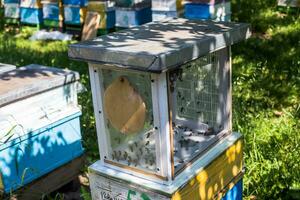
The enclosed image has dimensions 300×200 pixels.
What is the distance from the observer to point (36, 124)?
327 cm

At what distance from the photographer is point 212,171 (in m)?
2.56

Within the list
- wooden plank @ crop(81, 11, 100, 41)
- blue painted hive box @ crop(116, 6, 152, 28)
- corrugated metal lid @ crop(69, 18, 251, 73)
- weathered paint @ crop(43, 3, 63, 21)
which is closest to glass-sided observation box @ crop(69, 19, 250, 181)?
corrugated metal lid @ crop(69, 18, 251, 73)

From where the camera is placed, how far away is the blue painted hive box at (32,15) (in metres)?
9.52

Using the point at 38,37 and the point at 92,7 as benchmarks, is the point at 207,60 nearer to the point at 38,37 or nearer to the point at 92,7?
the point at 92,7

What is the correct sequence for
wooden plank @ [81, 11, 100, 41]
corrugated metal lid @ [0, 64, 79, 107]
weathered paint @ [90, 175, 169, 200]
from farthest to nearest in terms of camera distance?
wooden plank @ [81, 11, 100, 41]
corrugated metal lid @ [0, 64, 79, 107]
weathered paint @ [90, 175, 169, 200]

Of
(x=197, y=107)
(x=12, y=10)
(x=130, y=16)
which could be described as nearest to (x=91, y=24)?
(x=130, y=16)

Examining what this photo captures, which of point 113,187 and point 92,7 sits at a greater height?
point 92,7

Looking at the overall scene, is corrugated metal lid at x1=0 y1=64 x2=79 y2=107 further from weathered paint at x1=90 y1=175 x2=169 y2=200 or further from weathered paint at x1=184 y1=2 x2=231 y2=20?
weathered paint at x1=184 y1=2 x2=231 y2=20

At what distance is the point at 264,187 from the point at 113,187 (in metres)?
1.43

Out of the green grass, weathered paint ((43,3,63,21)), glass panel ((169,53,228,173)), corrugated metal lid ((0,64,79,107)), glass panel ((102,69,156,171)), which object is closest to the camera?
glass panel ((102,69,156,171))

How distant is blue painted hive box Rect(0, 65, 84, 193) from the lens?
312 centimetres

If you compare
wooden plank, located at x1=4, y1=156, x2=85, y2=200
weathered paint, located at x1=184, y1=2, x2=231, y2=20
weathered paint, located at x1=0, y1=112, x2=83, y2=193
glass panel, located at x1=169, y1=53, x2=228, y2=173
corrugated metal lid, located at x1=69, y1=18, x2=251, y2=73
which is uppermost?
corrugated metal lid, located at x1=69, y1=18, x2=251, y2=73

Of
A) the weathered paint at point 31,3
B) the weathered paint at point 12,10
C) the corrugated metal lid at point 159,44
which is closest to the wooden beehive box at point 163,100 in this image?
the corrugated metal lid at point 159,44

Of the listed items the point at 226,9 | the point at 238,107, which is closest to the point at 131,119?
the point at 238,107
